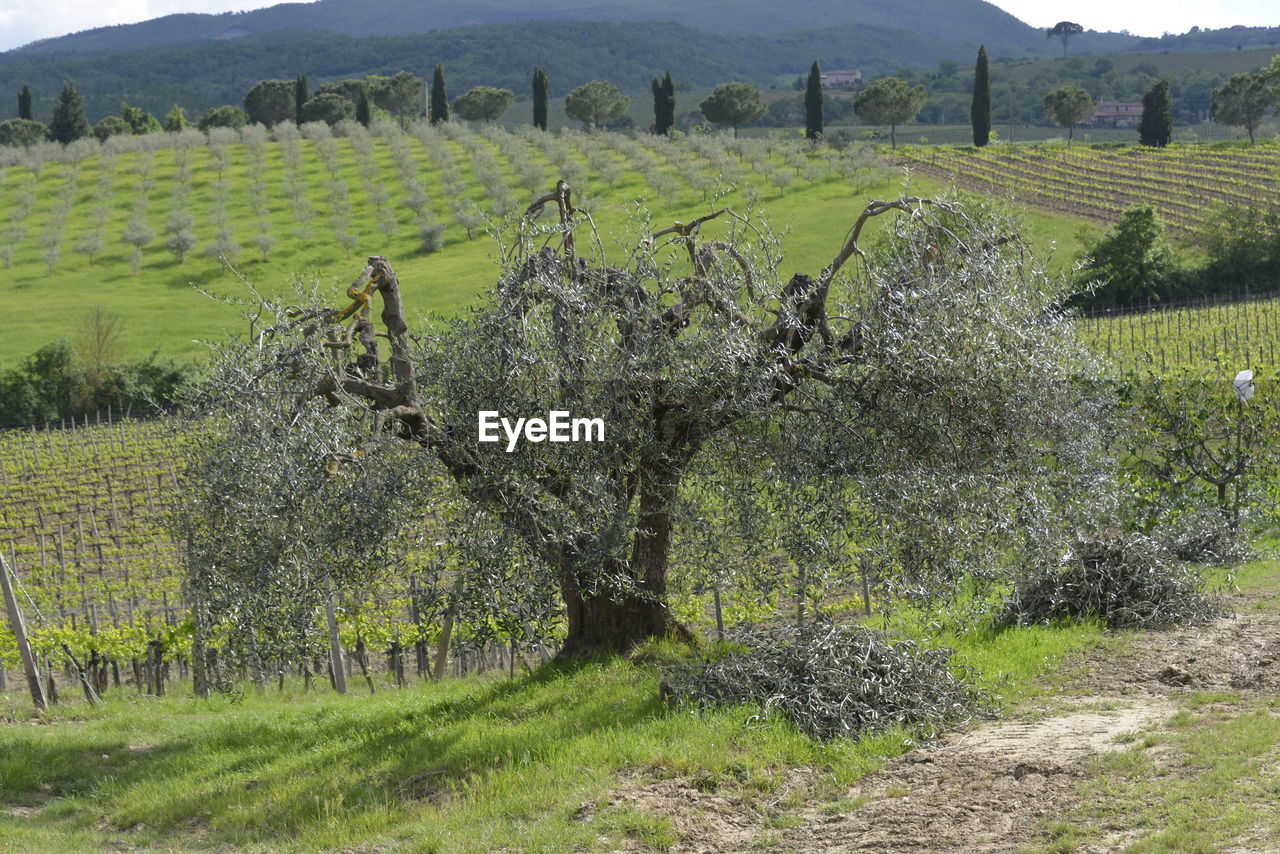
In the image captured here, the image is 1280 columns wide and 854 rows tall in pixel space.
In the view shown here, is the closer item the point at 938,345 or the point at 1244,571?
the point at 938,345

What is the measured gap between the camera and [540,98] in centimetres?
10850

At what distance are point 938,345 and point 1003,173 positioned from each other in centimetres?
8319

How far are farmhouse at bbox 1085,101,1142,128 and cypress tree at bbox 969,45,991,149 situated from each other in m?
76.1

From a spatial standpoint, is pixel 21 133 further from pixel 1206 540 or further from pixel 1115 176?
pixel 1206 540

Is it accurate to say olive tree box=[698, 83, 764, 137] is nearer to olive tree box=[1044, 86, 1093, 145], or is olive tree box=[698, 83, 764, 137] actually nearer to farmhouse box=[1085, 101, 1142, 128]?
olive tree box=[1044, 86, 1093, 145]

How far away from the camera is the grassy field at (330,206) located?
6469 cm

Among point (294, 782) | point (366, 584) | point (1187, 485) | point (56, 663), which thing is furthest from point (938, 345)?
point (56, 663)

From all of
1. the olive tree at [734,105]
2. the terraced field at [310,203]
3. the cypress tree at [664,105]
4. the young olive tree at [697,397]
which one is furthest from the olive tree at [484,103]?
the young olive tree at [697,397]

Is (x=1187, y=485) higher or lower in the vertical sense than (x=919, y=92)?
lower

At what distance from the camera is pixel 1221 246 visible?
2355 inches

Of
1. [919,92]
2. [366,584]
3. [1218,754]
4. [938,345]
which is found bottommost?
[1218,754]

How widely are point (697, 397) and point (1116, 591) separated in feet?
19.9

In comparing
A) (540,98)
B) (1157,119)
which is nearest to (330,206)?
(540,98)

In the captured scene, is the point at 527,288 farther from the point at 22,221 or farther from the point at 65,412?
the point at 22,221
